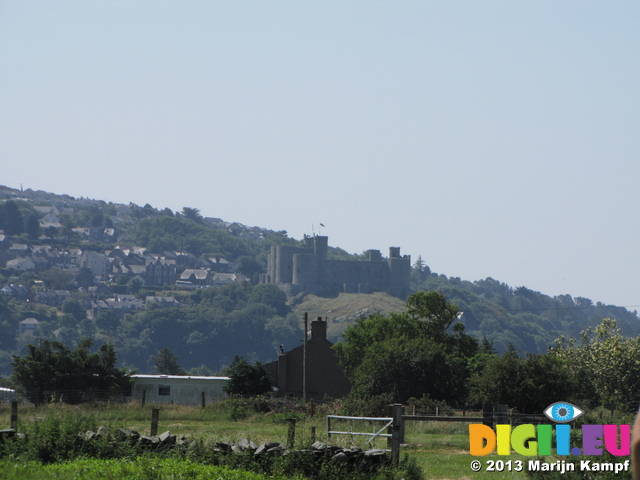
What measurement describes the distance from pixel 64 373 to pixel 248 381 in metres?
10.9

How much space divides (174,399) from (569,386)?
1237 inches

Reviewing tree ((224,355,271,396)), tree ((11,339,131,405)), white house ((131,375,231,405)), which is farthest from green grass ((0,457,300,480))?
white house ((131,375,231,405))

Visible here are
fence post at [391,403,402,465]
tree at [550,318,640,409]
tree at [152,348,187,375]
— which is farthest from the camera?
tree at [152,348,187,375]

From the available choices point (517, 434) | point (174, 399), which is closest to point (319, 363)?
point (174, 399)

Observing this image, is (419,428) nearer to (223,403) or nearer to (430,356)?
(223,403)

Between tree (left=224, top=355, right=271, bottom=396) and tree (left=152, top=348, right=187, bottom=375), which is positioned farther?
tree (left=152, top=348, right=187, bottom=375)

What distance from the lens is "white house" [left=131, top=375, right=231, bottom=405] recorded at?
59531 millimetres

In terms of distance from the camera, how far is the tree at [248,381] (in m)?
54.8

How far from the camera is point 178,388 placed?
61.0 meters

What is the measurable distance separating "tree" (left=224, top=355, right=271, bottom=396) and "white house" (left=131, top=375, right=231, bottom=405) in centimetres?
354

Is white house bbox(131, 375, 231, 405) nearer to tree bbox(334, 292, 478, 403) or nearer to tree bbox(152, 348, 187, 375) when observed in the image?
tree bbox(334, 292, 478, 403)

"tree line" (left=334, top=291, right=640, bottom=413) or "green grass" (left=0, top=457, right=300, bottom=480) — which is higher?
"tree line" (left=334, top=291, right=640, bottom=413)

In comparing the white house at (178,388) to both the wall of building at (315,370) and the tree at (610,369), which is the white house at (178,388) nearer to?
the wall of building at (315,370)

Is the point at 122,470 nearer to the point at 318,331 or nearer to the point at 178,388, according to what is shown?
the point at 178,388
